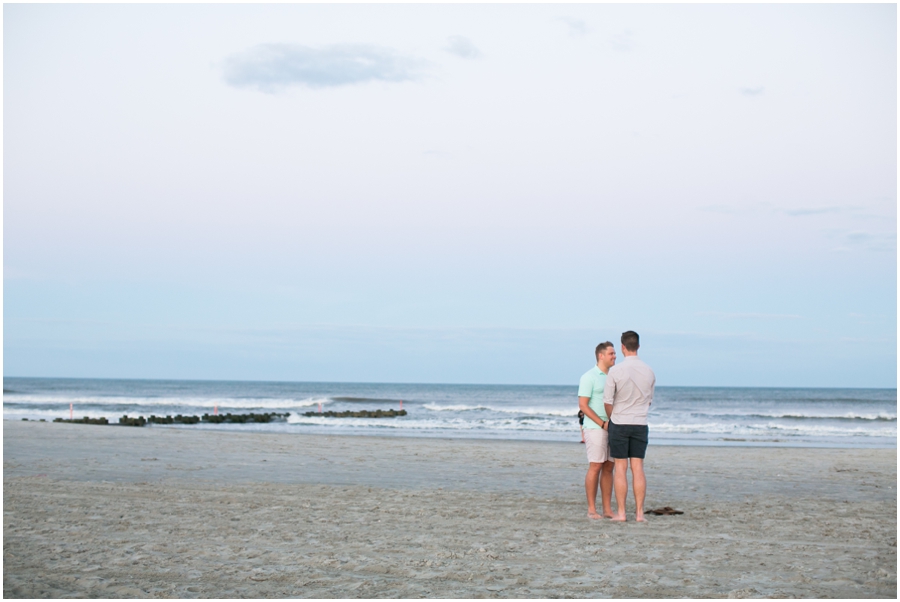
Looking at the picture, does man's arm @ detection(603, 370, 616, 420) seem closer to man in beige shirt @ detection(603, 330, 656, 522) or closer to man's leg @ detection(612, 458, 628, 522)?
man in beige shirt @ detection(603, 330, 656, 522)

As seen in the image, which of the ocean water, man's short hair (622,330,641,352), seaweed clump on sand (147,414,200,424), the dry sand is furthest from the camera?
seaweed clump on sand (147,414,200,424)

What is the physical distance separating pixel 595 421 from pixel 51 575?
470cm

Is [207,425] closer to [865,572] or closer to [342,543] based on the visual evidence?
[342,543]

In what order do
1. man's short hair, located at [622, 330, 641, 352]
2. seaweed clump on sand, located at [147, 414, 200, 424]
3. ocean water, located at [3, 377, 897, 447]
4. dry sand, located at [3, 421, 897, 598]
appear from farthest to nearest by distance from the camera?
1. seaweed clump on sand, located at [147, 414, 200, 424]
2. ocean water, located at [3, 377, 897, 447]
3. man's short hair, located at [622, 330, 641, 352]
4. dry sand, located at [3, 421, 897, 598]

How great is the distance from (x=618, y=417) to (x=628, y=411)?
0.37 feet

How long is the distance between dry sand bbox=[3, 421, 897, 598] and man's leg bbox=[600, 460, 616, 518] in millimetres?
277

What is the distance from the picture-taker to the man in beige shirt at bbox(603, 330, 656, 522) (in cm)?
723

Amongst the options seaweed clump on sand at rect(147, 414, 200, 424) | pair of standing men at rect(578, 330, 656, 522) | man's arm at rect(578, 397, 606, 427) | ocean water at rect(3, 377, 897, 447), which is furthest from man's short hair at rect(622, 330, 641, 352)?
seaweed clump on sand at rect(147, 414, 200, 424)

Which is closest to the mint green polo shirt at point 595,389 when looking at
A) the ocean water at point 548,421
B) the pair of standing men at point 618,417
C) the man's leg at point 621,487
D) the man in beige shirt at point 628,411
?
the pair of standing men at point 618,417

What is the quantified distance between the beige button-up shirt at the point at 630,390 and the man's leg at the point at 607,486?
642 millimetres

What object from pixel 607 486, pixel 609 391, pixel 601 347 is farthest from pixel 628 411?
pixel 607 486

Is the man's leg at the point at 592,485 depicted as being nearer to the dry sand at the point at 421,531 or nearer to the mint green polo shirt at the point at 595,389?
the dry sand at the point at 421,531

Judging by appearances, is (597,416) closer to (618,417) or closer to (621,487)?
(618,417)

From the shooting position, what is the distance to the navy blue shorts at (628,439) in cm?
730
